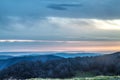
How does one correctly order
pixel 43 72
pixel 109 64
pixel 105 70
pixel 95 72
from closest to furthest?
pixel 43 72, pixel 95 72, pixel 105 70, pixel 109 64

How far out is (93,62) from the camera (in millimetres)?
118938

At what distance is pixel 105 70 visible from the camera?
11062 centimetres

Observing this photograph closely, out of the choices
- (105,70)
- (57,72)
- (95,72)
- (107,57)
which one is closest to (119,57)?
(107,57)

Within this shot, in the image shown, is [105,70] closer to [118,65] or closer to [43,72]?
[118,65]

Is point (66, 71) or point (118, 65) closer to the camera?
point (66, 71)

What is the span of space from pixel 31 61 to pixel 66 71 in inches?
1046

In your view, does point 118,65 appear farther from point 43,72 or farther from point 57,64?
point 43,72

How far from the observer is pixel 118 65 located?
367ft

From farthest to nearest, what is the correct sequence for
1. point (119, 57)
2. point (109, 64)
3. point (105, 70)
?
point (119, 57)
point (109, 64)
point (105, 70)

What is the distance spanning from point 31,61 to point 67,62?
13.3m

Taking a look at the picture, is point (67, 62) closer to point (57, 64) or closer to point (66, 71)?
point (57, 64)

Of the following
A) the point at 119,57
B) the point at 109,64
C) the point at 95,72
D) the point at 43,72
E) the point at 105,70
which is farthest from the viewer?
the point at 119,57

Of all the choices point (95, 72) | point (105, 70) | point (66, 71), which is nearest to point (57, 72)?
point (66, 71)

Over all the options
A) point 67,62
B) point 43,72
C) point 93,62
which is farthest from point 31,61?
point 43,72
